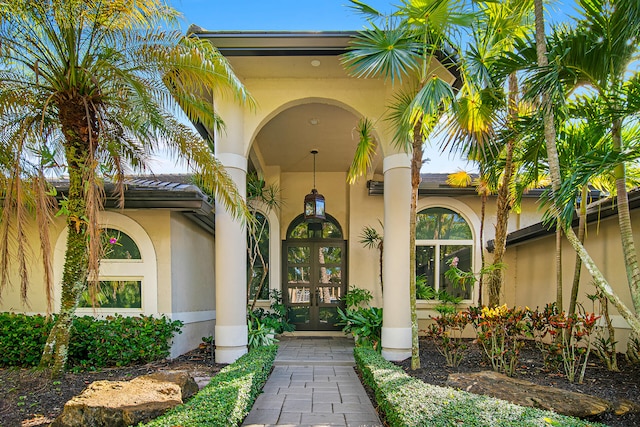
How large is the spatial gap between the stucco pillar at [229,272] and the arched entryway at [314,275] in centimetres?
406

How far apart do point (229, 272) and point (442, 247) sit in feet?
19.6

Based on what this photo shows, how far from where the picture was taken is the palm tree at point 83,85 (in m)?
4.50

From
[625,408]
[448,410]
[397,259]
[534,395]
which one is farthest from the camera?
[397,259]

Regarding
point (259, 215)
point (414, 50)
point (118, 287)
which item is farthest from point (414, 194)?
point (259, 215)

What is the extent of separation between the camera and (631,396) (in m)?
4.02

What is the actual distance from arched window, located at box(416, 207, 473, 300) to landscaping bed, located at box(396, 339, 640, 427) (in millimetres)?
2875

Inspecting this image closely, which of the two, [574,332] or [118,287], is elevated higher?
[118,287]

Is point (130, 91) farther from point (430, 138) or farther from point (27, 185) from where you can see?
point (430, 138)

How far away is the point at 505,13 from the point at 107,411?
709cm

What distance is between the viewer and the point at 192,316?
24.3 feet

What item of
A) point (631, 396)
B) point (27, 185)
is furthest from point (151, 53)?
point (631, 396)

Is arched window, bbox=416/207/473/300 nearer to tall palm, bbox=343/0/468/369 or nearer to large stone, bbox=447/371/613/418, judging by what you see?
tall palm, bbox=343/0/468/369

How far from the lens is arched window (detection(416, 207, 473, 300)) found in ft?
30.2

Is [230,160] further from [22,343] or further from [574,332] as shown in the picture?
[574,332]
